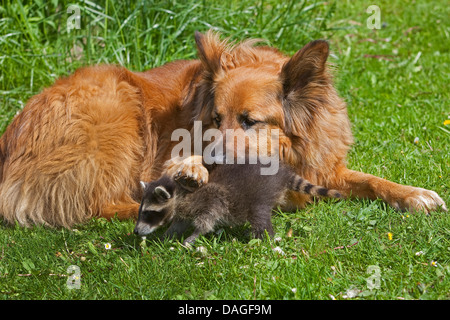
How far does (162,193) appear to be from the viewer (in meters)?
3.81

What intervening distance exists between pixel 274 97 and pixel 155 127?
123 cm

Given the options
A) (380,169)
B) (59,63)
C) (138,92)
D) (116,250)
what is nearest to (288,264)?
(116,250)

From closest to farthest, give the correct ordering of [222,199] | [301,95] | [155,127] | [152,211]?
[222,199], [152,211], [301,95], [155,127]

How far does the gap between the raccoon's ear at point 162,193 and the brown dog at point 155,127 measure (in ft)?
0.77

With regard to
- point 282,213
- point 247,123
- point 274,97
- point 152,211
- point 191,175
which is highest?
point 274,97

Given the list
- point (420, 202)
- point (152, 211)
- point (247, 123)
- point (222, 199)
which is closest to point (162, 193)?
point (152, 211)

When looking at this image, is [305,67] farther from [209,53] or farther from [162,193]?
[162,193]

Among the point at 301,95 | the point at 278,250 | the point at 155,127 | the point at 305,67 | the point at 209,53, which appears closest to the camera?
the point at 278,250

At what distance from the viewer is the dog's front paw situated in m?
3.93

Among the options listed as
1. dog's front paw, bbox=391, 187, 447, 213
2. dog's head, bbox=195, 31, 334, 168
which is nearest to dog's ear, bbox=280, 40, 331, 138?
dog's head, bbox=195, 31, 334, 168

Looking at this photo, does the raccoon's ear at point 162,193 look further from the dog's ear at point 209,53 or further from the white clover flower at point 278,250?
the dog's ear at point 209,53

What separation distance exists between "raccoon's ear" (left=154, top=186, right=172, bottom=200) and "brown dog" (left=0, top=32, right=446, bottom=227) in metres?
0.24

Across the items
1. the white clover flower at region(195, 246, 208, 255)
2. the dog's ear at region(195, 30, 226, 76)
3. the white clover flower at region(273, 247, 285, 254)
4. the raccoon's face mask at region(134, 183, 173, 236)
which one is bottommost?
the white clover flower at region(195, 246, 208, 255)

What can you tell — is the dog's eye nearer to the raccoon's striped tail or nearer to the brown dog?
the brown dog
